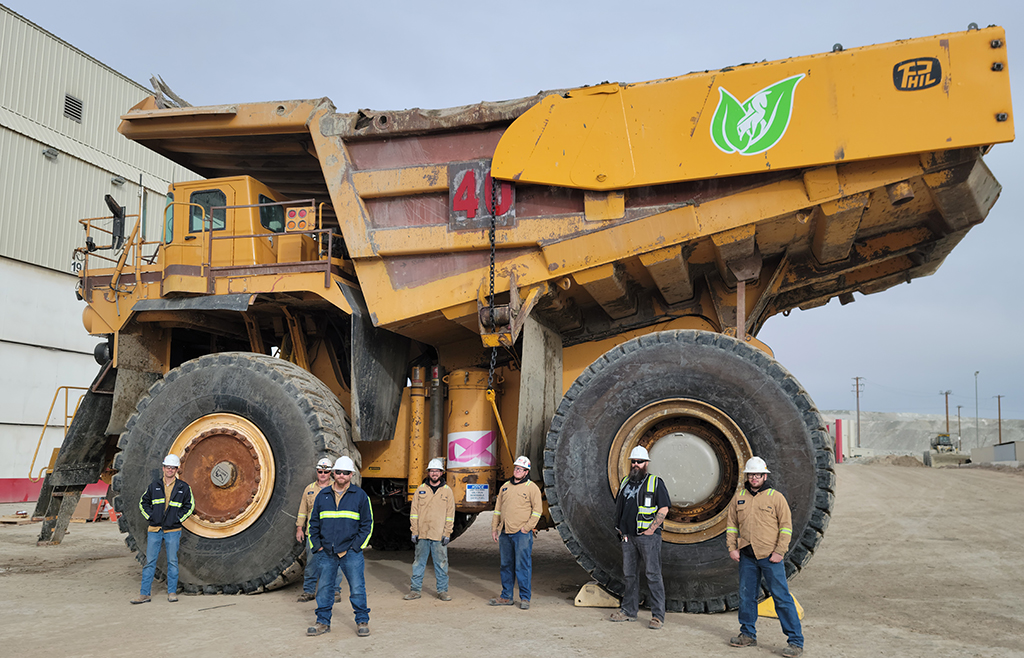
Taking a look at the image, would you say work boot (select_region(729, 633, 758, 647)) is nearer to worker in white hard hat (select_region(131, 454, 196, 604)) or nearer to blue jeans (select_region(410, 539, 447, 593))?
blue jeans (select_region(410, 539, 447, 593))

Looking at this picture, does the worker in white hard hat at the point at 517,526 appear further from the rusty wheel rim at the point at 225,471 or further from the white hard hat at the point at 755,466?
the rusty wheel rim at the point at 225,471

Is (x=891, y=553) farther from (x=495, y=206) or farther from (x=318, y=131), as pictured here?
(x=318, y=131)

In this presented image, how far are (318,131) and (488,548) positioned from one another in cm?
630

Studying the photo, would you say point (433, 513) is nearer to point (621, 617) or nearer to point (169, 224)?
point (621, 617)

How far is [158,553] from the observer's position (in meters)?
7.05

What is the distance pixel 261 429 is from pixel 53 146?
15845 mm

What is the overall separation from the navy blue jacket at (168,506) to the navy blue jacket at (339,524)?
1.88m

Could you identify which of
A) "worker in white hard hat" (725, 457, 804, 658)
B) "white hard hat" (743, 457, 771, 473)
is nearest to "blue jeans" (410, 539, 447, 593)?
"worker in white hard hat" (725, 457, 804, 658)

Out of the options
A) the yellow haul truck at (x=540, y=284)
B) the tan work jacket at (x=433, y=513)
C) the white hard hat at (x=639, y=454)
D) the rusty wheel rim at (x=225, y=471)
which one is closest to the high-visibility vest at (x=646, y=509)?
the white hard hat at (x=639, y=454)

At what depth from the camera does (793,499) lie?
5.83 meters

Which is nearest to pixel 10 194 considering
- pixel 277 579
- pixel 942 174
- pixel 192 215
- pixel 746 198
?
pixel 192 215

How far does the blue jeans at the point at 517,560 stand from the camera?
6711 millimetres

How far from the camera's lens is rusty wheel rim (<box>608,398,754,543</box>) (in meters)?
6.04

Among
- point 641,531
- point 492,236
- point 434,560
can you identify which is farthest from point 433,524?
point 492,236
